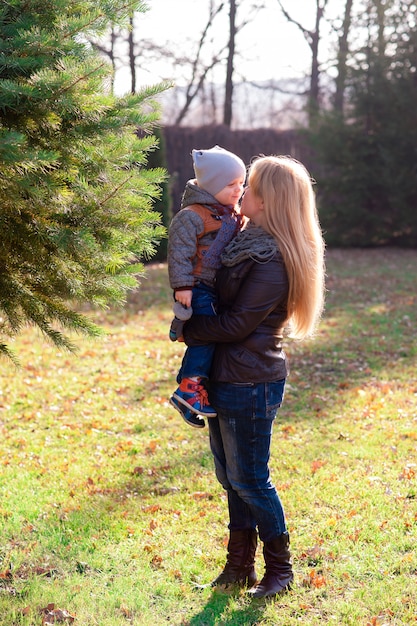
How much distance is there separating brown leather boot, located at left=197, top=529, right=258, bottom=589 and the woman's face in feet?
5.25

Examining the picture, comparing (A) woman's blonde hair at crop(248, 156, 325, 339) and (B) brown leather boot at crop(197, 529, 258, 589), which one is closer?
(A) woman's blonde hair at crop(248, 156, 325, 339)

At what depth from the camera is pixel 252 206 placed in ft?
10.8

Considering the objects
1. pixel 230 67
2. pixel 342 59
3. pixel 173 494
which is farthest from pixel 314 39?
pixel 173 494

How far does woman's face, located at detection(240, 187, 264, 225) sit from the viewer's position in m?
3.29

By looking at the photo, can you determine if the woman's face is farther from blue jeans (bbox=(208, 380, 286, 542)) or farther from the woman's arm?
blue jeans (bbox=(208, 380, 286, 542))

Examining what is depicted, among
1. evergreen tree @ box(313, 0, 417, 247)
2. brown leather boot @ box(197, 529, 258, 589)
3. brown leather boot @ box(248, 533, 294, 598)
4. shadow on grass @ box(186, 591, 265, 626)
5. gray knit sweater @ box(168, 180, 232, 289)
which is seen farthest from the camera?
evergreen tree @ box(313, 0, 417, 247)

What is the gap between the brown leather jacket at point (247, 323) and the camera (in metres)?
3.18

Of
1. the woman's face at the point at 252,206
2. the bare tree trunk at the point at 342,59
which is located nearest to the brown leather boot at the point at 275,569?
the woman's face at the point at 252,206

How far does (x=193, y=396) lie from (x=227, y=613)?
110 cm

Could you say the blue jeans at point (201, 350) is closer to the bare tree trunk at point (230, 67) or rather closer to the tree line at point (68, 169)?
the tree line at point (68, 169)

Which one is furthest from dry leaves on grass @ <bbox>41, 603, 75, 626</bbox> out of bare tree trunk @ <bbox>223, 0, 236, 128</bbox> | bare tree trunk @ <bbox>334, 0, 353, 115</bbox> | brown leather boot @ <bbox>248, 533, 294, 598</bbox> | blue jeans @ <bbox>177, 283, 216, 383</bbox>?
bare tree trunk @ <bbox>223, 0, 236, 128</bbox>

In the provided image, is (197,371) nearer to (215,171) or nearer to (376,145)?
(215,171)

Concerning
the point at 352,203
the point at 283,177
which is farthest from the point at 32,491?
the point at 352,203

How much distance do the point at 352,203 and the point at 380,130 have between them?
2.21 m
